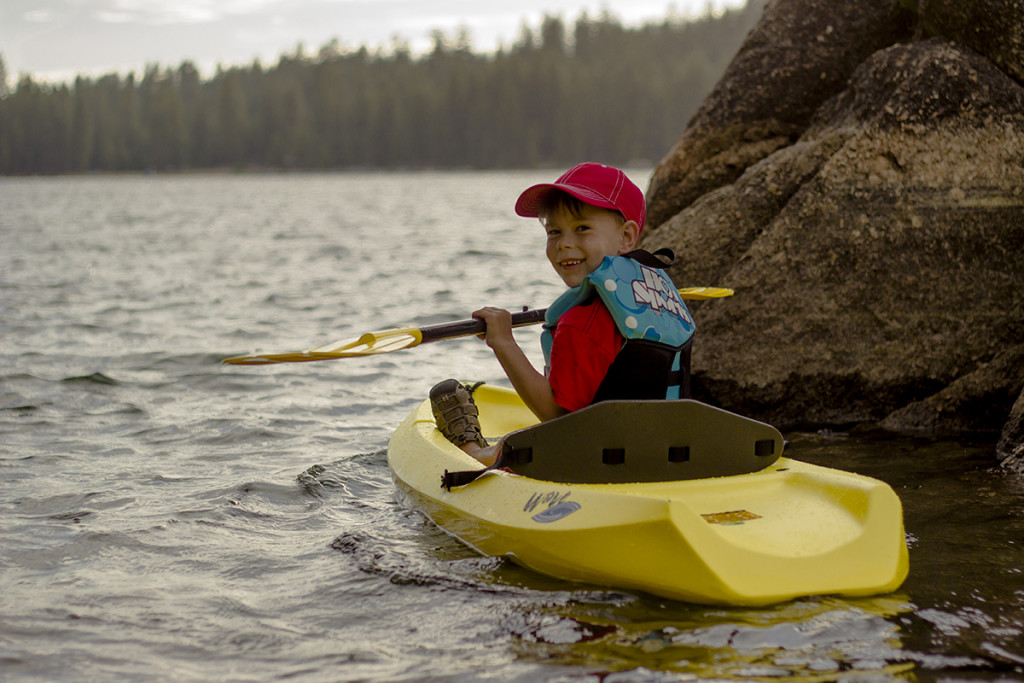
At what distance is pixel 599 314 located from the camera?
3.45m

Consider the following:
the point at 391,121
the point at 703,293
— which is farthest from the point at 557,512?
the point at 391,121

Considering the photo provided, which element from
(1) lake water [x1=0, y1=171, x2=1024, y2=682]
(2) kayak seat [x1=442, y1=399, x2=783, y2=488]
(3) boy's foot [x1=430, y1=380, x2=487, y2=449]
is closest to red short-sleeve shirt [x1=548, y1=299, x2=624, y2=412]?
(2) kayak seat [x1=442, y1=399, x2=783, y2=488]

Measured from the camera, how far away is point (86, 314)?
434 inches

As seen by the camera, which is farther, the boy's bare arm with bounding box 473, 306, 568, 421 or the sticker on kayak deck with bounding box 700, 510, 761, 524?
the boy's bare arm with bounding box 473, 306, 568, 421

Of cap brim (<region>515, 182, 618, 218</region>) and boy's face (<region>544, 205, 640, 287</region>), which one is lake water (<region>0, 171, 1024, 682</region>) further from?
cap brim (<region>515, 182, 618, 218</region>)

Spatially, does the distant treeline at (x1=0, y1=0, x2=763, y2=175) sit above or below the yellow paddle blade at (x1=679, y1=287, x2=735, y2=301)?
above

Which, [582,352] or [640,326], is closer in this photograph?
[640,326]

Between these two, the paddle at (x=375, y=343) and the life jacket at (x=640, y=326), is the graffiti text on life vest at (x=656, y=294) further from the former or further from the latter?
the paddle at (x=375, y=343)

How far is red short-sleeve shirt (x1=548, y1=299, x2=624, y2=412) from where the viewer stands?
346 centimetres

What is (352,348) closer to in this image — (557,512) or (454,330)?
(454,330)

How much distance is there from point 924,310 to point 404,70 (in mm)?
111994

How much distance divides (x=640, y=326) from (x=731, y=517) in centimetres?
72

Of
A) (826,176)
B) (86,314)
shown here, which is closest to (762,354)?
(826,176)

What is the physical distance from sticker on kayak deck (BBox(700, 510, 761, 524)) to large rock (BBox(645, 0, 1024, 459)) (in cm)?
257
